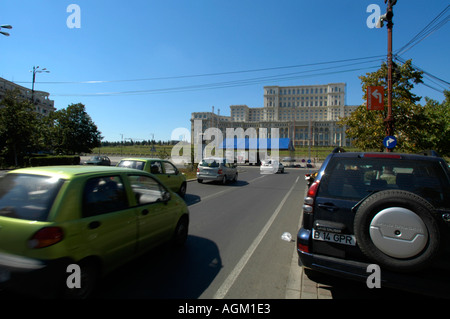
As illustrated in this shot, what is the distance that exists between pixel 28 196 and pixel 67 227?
66cm

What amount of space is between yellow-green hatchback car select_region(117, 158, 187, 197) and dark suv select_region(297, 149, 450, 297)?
7183mm

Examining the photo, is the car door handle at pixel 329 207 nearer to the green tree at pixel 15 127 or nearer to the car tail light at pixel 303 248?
the car tail light at pixel 303 248

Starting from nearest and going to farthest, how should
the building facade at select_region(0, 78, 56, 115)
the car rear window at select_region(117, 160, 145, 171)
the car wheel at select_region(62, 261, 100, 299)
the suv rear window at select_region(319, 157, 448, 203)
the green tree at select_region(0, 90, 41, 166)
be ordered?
the car wheel at select_region(62, 261, 100, 299), the suv rear window at select_region(319, 157, 448, 203), the car rear window at select_region(117, 160, 145, 171), the green tree at select_region(0, 90, 41, 166), the building facade at select_region(0, 78, 56, 115)

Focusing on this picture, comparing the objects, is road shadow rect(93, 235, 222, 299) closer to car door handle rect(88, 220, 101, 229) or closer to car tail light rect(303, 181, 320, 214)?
car door handle rect(88, 220, 101, 229)

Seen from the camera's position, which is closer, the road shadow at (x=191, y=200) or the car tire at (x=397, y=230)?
the car tire at (x=397, y=230)

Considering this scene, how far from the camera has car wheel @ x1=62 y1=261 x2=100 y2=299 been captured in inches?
99.2

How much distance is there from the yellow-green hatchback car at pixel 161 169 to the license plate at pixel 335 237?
23.5 ft

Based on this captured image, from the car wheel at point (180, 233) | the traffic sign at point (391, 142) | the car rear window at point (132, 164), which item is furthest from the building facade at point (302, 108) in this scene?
the car wheel at point (180, 233)

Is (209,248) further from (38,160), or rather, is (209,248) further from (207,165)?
(38,160)

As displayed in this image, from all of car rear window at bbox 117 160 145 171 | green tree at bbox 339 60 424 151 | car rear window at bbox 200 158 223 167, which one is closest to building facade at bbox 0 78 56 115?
car rear window at bbox 200 158 223 167

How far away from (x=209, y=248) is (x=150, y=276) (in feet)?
4.74

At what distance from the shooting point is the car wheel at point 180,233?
4566 millimetres

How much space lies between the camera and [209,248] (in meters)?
4.70
